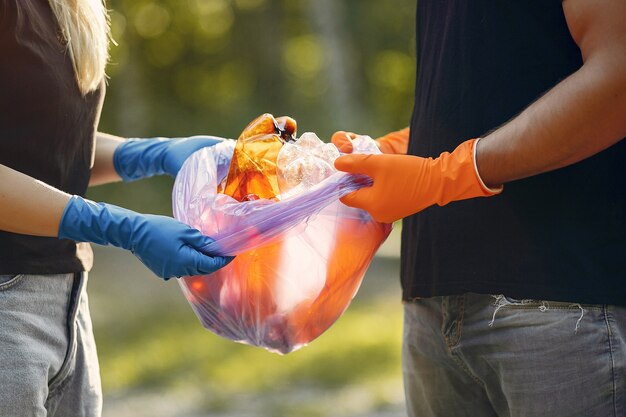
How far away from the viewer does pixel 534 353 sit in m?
1.72

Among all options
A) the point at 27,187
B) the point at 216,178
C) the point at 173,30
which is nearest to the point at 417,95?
the point at 216,178

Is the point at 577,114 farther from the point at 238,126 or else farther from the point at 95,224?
the point at 238,126

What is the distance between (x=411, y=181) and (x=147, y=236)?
57cm

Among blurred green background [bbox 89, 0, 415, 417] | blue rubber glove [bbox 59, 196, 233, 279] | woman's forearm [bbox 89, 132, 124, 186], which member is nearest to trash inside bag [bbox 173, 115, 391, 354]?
blue rubber glove [bbox 59, 196, 233, 279]

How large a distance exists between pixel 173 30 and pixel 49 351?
20974 millimetres

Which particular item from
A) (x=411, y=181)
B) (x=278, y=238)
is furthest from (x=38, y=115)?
(x=411, y=181)

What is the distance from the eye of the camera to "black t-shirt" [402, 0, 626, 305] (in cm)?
173

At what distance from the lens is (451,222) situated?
1868 mm

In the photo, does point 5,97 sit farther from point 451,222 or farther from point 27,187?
point 451,222

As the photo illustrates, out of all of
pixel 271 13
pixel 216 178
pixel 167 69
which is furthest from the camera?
pixel 167 69

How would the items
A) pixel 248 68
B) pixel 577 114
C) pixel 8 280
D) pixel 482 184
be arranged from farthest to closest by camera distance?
pixel 248 68 → pixel 8 280 → pixel 482 184 → pixel 577 114

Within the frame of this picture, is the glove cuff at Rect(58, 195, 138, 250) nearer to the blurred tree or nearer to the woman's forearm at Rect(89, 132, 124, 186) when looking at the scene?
the woman's forearm at Rect(89, 132, 124, 186)

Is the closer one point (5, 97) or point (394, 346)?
point (5, 97)

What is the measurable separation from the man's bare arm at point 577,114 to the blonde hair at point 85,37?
3.00 feet
